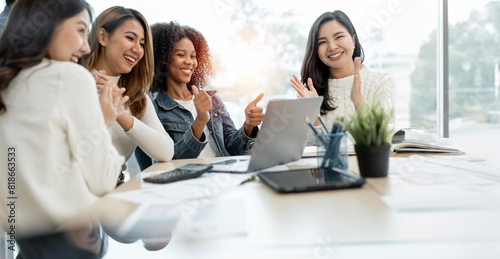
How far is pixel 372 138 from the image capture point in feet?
3.51

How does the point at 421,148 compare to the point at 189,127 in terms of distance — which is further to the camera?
the point at 189,127

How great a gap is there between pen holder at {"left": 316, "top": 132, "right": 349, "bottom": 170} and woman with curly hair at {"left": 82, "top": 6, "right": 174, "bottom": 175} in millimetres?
788

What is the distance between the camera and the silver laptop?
45.1 inches

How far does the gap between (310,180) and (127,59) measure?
1203 millimetres

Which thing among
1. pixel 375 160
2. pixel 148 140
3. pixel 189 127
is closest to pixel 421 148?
pixel 375 160

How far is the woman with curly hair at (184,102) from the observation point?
6.86 ft

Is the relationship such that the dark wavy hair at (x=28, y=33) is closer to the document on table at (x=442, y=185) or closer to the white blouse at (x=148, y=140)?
the white blouse at (x=148, y=140)

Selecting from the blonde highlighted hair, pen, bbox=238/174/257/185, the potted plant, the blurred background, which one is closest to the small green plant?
the potted plant

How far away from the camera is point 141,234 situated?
699 millimetres

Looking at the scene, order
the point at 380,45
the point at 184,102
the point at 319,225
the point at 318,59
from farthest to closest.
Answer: the point at 380,45 < the point at 318,59 < the point at 184,102 < the point at 319,225

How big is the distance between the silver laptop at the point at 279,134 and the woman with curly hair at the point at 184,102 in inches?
26.8

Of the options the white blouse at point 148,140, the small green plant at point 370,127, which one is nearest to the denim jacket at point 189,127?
the white blouse at point 148,140

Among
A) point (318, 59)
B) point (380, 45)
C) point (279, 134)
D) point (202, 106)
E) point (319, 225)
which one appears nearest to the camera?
point (319, 225)

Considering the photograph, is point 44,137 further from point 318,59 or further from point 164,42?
point 318,59
